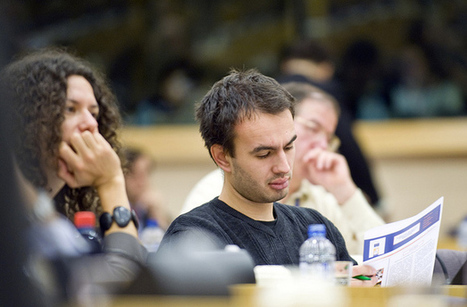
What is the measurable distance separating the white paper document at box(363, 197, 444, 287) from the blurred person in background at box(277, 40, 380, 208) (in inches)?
92.7

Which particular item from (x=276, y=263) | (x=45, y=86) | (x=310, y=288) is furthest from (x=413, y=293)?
(x=45, y=86)

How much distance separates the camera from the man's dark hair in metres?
2.23

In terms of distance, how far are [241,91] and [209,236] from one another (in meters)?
0.47

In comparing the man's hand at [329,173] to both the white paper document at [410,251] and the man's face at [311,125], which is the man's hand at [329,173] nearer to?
the man's face at [311,125]

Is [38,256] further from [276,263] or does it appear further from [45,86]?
[45,86]

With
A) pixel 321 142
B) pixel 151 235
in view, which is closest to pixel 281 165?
pixel 321 142

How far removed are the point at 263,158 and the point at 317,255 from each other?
392mm

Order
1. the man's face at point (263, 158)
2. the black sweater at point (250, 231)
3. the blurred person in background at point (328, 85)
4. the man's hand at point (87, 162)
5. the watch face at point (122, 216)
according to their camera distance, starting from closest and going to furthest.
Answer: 1. the black sweater at point (250, 231)
2. the man's face at point (263, 158)
3. the watch face at point (122, 216)
4. the man's hand at point (87, 162)
5. the blurred person in background at point (328, 85)

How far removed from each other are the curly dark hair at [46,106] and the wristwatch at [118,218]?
20 cm

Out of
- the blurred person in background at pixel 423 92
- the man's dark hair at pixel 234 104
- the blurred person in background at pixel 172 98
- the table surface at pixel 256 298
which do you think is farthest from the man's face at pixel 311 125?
the blurred person in background at pixel 172 98

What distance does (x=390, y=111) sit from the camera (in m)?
6.57

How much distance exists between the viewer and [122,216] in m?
2.34

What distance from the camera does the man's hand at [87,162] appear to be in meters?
2.45

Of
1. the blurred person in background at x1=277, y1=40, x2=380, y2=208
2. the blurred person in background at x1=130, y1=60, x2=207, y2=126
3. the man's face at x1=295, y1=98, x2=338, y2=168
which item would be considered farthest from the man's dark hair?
the blurred person in background at x1=130, y1=60, x2=207, y2=126
